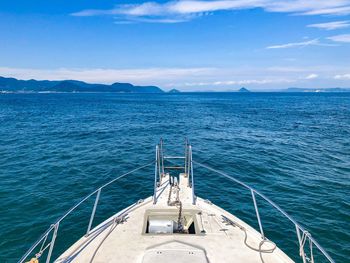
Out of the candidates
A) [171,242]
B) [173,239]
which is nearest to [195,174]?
[173,239]

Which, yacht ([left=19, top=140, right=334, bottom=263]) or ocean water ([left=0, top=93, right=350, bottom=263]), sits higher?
yacht ([left=19, top=140, right=334, bottom=263])

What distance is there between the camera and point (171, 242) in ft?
21.8

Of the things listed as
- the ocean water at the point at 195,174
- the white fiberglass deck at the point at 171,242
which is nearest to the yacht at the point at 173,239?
the white fiberglass deck at the point at 171,242

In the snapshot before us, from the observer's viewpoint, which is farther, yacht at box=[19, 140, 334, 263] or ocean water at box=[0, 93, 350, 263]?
ocean water at box=[0, 93, 350, 263]

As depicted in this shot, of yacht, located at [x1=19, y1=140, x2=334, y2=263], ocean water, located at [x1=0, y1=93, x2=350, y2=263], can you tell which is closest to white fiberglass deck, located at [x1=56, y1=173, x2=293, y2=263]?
yacht, located at [x1=19, y1=140, x2=334, y2=263]

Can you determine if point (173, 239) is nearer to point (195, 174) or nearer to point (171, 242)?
point (171, 242)

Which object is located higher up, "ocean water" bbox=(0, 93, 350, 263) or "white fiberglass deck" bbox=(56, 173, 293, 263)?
"white fiberglass deck" bbox=(56, 173, 293, 263)

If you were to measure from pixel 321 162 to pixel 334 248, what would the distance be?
45.4ft

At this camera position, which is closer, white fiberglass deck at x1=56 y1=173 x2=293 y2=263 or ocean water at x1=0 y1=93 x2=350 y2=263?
white fiberglass deck at x1=56 y1=173 x2=293 y2=263

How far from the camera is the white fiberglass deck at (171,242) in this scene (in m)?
6.17

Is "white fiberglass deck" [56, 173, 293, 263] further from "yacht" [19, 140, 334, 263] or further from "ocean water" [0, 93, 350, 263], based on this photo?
"ocean water" [0, 93, 350, 263]

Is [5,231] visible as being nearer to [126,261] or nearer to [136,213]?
[136,213]

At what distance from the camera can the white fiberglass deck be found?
6.17 m

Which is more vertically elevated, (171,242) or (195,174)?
(171,242)
